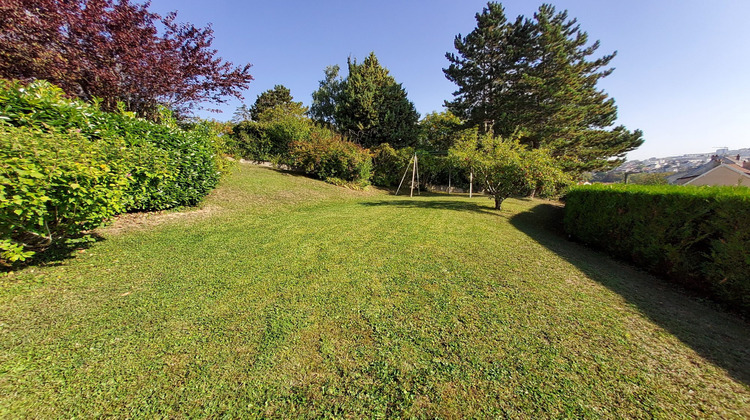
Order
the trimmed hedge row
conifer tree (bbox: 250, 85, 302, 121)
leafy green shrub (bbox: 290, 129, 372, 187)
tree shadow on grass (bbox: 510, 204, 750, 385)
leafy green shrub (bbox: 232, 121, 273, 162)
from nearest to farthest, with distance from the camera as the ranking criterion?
tree shadow on grass (bbox: 510, 204, 750, 385) < the trimmed hedge row < leafy green shrub (bbox: 290, 129, 372, 187) < leafy green shrub (bbox: 232, 121, 273, 162) < conifer tree (bbox: 250, 85, 302, 121)

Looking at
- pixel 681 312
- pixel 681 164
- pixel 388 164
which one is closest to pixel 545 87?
pixel 388 164

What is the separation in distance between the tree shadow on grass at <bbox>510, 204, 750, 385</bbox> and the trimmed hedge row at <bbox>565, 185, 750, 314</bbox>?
0.72 ft

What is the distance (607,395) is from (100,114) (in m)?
7.06

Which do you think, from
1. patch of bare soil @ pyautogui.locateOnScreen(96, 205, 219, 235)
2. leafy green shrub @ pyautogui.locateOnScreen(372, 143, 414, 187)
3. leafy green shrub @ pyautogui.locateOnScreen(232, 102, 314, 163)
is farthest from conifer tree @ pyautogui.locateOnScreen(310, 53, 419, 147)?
patch of bare soil @ pyautogui.locateOnScreen(96, 205, 219, 235)

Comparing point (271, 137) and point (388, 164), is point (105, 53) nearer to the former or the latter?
point (271, 137)

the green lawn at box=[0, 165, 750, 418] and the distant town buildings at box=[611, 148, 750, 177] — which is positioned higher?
the distant town buildings at box=[611, 148, 750, 177]

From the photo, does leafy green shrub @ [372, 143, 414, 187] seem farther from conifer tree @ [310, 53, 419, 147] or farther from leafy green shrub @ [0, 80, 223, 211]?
leafy green shrub @ [0, 80, 223, 211]

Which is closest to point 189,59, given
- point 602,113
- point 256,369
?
point 256,369

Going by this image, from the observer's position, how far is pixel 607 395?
1667 millimetres

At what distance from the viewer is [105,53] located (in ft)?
21.5

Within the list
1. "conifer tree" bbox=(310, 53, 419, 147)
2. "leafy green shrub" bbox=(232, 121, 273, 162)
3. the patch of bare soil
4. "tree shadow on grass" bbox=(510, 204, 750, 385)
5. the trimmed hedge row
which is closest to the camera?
"tree shadow on grass" bbox=(510, 204, 750, 385)

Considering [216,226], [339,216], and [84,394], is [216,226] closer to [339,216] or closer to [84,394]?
[339,216]

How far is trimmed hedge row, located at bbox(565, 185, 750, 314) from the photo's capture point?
10.1 ft

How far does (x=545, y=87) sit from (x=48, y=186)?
20.8 m
